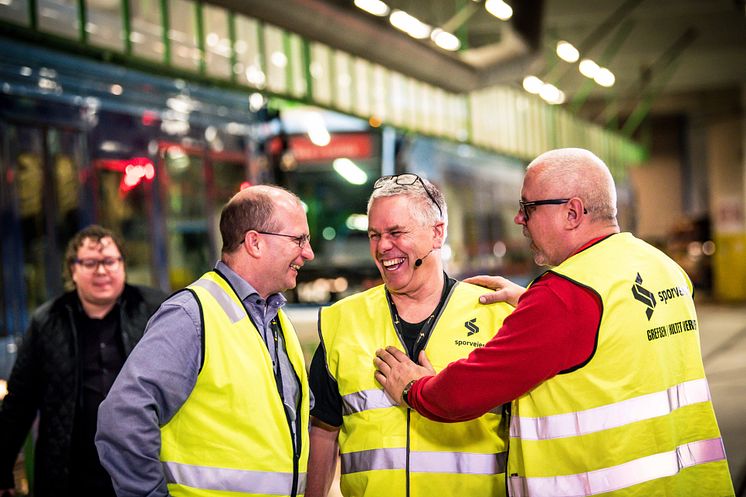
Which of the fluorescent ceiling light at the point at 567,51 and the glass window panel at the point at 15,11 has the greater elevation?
the fluorescent ceiling light at the point at 567,51

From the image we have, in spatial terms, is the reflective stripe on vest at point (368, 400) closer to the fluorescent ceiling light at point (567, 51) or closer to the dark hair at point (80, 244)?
the dark hair at point (80, 244)

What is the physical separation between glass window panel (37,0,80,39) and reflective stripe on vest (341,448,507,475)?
189 inches

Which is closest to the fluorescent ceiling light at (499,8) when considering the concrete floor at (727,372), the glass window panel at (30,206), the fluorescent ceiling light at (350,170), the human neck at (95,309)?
the fluorescent ceiling light at (350,170)

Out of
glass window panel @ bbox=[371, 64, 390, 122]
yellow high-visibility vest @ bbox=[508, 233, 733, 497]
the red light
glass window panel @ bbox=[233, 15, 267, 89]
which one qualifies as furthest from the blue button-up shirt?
glass window panel @ bbox=[371, 64, 390, 122]

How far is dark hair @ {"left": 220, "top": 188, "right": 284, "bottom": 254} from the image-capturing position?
9.74 ft

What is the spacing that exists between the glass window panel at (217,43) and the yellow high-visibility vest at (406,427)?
617 cm

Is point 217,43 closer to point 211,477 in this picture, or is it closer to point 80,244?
point 80,244

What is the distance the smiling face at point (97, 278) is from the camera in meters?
4.21

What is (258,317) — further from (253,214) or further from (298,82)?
(298,82)

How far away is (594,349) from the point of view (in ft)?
8.61

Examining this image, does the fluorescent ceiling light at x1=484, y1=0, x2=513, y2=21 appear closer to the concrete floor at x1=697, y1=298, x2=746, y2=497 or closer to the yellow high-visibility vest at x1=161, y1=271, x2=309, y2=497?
the concrete floor at x1=697, y1=298, x2=746, y2=497

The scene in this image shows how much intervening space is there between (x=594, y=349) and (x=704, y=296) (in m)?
27.6

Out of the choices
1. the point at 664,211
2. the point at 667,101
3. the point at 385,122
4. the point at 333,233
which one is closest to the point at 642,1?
the point at 385,122

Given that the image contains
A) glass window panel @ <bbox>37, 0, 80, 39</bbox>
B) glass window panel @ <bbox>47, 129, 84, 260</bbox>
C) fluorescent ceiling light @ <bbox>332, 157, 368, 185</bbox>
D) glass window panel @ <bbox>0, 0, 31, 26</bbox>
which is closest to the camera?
glass window panel @ <bbox>0, 0, 31, 26</bbox>
